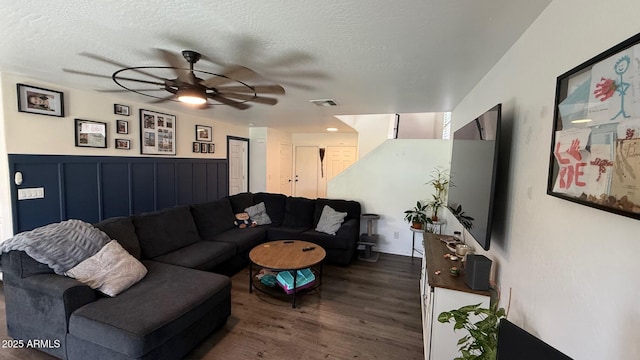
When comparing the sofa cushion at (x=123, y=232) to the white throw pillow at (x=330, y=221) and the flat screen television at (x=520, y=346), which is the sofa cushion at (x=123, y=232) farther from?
the flat screen television at (x=520, y=346)

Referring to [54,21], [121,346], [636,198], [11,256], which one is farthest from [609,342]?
[11,256]

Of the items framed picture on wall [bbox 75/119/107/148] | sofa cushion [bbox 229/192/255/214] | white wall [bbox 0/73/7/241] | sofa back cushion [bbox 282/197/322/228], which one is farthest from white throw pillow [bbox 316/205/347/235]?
white wall [bbox 0/73/7/241]

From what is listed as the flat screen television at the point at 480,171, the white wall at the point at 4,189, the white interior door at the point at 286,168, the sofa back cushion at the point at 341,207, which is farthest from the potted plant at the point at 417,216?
the white wall at the point at 4,189

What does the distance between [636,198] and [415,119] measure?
6071 millimetres

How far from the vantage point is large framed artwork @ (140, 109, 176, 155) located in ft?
13.8

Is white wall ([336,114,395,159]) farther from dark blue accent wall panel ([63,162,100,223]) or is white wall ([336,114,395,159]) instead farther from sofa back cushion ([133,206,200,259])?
dark blue accent wall panel ([63,162,100,223])

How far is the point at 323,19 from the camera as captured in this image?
61.3 inches

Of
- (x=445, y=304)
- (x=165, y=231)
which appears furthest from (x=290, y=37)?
(x=165, y=231)

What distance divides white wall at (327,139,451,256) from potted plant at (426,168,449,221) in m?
0.08

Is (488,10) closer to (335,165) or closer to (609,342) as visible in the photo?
(609,342)

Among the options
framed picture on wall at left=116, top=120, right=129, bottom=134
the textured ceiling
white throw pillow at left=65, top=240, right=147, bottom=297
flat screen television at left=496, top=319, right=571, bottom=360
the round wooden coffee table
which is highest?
the textured ceiling

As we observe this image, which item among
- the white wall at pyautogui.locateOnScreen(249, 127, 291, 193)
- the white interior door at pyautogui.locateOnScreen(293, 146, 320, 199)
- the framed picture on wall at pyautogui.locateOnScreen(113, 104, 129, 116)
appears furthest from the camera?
the white interior door at pyautogui.locateOnScreen(293, 146, 320, 199)

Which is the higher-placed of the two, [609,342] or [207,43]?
[207,43]

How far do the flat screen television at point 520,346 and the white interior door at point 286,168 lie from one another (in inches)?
275
